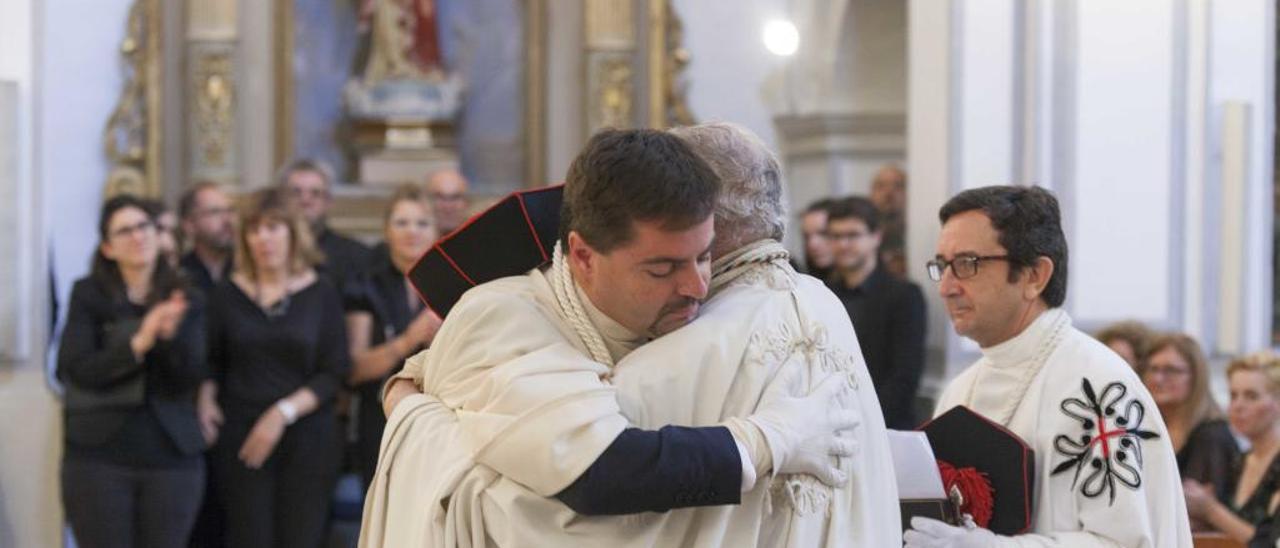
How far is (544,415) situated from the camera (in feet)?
8.45

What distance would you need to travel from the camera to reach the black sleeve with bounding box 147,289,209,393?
21.3ft

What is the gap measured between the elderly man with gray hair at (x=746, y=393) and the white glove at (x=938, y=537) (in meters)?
0.32

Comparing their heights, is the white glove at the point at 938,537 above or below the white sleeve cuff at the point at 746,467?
below

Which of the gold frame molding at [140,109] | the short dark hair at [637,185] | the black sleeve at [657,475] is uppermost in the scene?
the gold frame molding at [140,109]

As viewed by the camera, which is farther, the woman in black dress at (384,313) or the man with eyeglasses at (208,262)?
the woman in black dress at (384,313)

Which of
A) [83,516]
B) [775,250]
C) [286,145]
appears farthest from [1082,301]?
[286,145]

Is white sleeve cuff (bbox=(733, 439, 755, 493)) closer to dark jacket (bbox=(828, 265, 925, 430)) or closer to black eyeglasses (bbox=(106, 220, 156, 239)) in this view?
dark jacket (bbox=(828, 265, 925, 430))

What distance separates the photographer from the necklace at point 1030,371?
3.58m

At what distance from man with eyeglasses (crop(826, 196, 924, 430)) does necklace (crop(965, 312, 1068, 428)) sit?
3.16 m

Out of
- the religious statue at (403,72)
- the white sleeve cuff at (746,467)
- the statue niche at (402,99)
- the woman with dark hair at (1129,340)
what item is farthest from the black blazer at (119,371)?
the religious statue at (403,72)

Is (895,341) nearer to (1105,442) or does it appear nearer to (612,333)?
(1105,442)

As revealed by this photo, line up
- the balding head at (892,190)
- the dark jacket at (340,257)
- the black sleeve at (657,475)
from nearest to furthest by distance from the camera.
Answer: the black sleeve at (657,475), the dark jacket at (340,257), the balding head at (892,190)

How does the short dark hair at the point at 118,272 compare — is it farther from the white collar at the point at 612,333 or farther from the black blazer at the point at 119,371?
the white collar at the point at 612,333

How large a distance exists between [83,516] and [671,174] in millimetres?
4370
